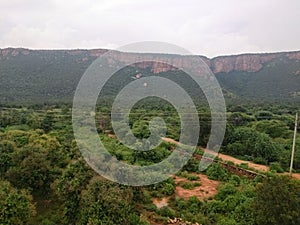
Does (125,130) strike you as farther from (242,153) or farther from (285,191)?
(285,191)

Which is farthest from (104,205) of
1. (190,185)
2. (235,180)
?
(235,180)

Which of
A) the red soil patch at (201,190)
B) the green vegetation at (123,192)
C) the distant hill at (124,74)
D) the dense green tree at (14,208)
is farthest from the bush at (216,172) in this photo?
the distant hill at (124,74)

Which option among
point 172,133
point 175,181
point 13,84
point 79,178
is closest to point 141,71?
point 13,84

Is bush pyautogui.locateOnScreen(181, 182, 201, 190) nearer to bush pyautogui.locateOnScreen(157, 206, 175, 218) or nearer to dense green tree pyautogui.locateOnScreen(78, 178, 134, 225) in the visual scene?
bush pyautogui.locateOnScreen(157, 206, 175, 218)

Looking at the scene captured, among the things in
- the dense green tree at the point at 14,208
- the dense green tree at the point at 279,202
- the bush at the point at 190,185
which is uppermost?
the dense green tree at the point at 279,202

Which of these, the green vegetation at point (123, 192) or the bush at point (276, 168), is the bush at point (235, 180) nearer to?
the green vegetation at point (123, 192)

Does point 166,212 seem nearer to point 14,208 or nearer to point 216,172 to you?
point 14,208
